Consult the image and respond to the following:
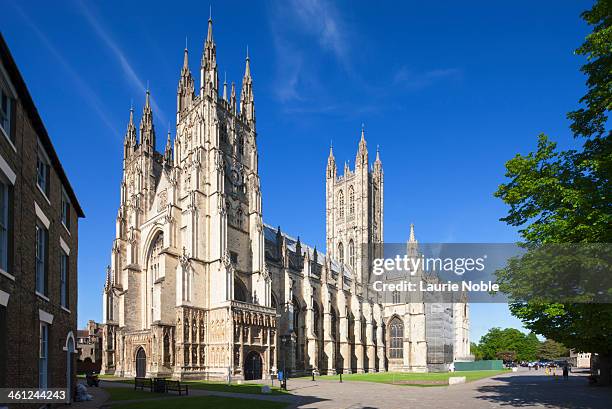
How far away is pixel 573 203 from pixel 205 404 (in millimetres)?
17246

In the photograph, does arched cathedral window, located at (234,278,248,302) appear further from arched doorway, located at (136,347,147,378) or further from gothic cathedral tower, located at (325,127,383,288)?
gothic cathedral tower, located at (325,127,383,288)

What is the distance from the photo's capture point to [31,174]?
546 inches

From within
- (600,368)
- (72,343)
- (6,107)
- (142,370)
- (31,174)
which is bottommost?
(142,370)

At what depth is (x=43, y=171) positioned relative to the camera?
16625mm

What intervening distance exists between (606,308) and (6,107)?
18.9 meters

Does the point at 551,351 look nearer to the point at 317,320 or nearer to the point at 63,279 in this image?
the point at 317,320

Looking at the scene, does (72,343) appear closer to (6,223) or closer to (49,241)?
(49,241)

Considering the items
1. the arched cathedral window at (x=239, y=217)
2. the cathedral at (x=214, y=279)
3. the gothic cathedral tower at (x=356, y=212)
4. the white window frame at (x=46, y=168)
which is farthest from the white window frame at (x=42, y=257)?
the gothic cathedral tower at (x=356, y=212)

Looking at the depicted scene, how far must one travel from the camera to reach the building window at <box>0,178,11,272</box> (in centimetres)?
1144

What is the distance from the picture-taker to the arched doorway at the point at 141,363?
47234 mm

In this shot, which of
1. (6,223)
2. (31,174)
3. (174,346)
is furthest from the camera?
(174,346)

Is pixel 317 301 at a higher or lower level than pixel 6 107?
lower

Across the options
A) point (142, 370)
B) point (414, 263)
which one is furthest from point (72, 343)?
point (414, 263)

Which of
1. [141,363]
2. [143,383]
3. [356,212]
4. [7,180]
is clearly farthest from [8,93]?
[356,212]
